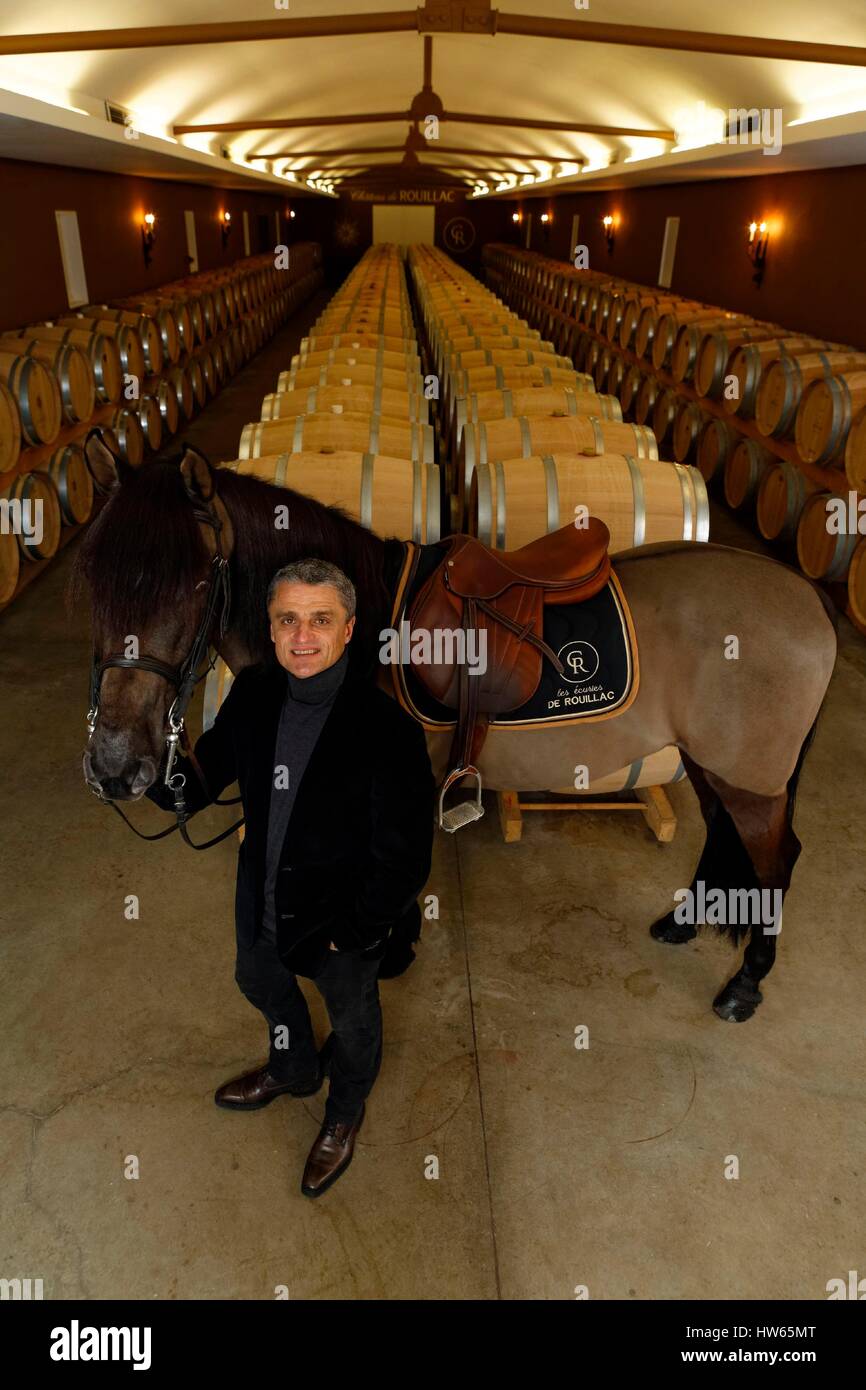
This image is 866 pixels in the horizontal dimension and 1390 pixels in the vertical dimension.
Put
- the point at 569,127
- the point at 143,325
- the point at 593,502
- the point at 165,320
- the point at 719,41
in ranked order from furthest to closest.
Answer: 1. the point at 569,127
2. the point at 165,320
3. the point at 143,325
4. the point at 719,41
5. the point at 593,502

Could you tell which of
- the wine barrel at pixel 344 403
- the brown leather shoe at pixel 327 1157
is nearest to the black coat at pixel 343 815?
the brown leather shoe at pixel 327 1157

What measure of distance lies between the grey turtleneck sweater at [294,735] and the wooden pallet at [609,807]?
6.01 ft

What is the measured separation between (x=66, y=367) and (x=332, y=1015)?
6.36 meters

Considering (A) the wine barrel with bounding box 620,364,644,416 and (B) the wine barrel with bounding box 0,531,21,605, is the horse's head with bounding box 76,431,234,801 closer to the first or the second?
(B) the wine barrel with bounding box 0,531,21,605

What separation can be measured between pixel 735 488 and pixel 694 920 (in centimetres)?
553

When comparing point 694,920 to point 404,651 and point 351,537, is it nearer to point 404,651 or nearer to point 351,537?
point 404,651

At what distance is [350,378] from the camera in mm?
5434

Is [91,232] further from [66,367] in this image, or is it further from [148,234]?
[66,367]

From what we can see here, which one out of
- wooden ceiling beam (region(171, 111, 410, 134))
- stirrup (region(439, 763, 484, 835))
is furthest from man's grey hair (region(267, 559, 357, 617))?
wooden ceiling beam (region(171, 111, 410, 134))

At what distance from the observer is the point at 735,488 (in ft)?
24.4

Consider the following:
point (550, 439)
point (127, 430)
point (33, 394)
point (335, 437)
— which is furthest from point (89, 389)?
point (550, 439)

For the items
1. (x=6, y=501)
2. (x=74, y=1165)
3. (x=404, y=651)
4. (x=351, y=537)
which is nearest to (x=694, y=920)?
(x=404, y=651)

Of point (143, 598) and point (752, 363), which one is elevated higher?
point (752, 363)
